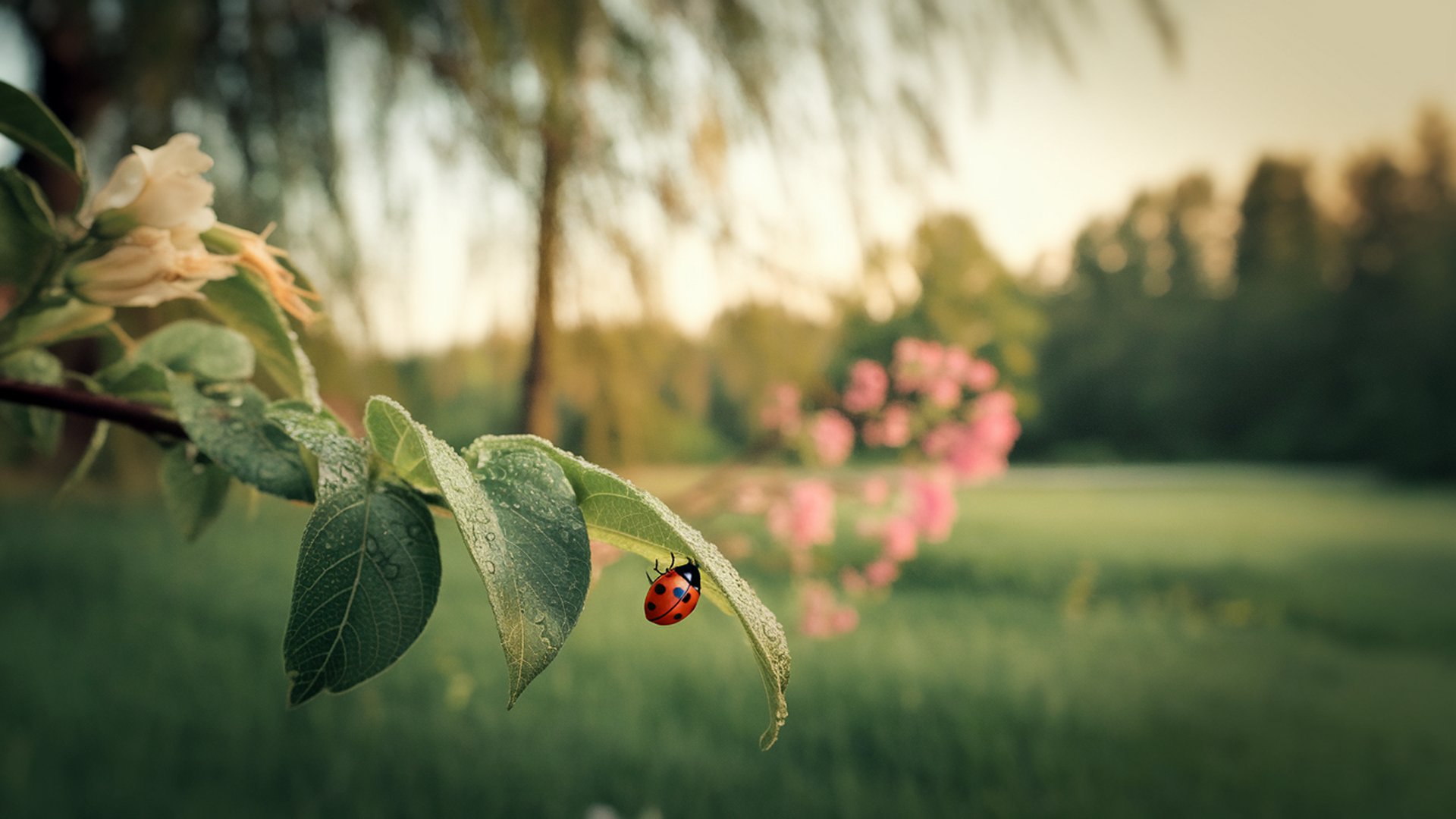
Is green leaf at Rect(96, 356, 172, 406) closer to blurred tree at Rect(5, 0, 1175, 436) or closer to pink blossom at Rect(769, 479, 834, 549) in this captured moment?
blurred tree at Rect(5, 0, 1175, 436)

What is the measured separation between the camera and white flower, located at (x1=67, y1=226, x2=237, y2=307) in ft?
0.69

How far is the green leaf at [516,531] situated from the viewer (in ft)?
0.41

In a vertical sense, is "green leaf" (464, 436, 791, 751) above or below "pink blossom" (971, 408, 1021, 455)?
above

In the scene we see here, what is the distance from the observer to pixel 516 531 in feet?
0.45

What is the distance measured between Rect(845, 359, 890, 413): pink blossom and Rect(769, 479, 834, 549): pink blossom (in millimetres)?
188

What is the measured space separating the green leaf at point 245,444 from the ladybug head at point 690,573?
78 mm

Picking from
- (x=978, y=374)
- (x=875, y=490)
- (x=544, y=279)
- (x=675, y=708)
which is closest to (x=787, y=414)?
(x=875, y=490)

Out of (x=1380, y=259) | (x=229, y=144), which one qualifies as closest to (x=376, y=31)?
(x=229, y=144)

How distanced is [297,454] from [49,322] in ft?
0.34

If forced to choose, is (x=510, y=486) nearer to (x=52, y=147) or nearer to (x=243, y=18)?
(x=52, y=147)

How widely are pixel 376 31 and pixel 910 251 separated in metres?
0.76

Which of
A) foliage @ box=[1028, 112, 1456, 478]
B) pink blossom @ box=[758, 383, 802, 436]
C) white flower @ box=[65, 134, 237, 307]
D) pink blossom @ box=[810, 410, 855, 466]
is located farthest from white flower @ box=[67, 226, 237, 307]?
foliage @ box=[1028, 112, 1456, 478]

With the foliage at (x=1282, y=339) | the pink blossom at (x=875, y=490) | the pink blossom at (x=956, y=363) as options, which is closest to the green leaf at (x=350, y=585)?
the pink blossom at (x=875, y=490)

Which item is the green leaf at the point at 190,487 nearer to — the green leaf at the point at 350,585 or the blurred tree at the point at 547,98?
the green leaf at the point at 350,585
